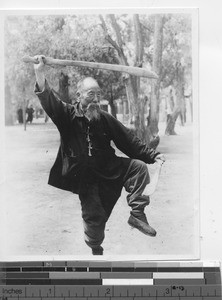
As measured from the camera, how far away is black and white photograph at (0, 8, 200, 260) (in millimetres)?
963

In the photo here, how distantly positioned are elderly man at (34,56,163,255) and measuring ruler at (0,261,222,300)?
60mm

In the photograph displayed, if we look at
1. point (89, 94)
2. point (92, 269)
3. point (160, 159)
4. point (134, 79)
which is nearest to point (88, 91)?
point (89, 94)

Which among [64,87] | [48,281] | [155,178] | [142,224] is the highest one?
[64,87]

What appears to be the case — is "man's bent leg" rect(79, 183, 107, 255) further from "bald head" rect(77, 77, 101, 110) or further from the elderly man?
"bald head" rect(77, 77, 101, 110)

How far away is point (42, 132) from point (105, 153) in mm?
150

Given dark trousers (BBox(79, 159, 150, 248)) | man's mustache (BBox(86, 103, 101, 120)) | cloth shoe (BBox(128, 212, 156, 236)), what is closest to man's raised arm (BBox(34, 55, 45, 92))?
man's mustache (BBox(86, 103, 101, 120))

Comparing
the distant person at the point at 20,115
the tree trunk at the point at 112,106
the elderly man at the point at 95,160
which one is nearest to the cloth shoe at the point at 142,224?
the elderly man at the point at 95,160

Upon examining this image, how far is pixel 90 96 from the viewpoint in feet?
3.17

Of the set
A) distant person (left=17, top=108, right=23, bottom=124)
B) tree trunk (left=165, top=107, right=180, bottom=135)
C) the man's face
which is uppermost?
the man's face

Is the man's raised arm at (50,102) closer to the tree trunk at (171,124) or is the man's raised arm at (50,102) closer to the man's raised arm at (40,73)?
the man's raised arm at (40,73)

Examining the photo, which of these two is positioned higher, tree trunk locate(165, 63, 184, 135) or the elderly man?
tree trunk locate(165, 63, 184, 135)

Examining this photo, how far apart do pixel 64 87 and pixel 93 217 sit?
30cm

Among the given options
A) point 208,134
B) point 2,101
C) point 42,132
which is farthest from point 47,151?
point 208,134

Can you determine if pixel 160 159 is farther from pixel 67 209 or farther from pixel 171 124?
pixel 67 209
